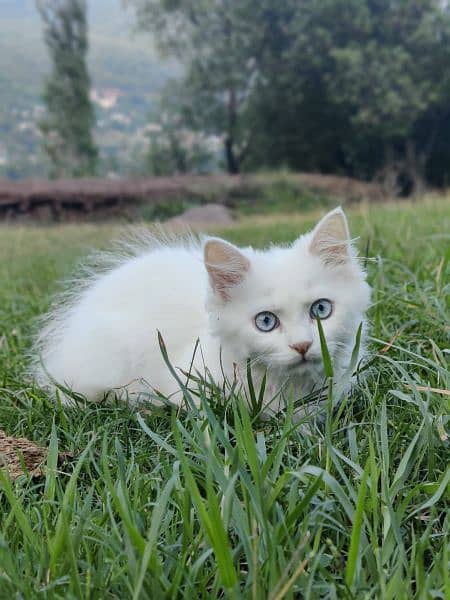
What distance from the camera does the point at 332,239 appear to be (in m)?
1.56

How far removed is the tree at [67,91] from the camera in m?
16.8

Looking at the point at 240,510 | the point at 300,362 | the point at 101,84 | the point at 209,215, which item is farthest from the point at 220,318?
the point at 101,84

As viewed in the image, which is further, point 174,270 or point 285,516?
point 174,270

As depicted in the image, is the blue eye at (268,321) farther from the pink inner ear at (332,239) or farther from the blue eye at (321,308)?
the pink inner ear at (332,239)

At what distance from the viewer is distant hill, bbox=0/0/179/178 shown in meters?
17.5

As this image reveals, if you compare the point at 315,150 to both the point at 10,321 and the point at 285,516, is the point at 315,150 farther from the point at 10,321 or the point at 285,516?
the point at 285,516

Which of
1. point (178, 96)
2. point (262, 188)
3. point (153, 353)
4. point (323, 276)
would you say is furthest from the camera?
point (178, 96)

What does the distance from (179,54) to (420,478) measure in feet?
56.1

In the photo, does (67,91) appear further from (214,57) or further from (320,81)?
(320,81)

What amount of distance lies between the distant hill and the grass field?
53.4 feet

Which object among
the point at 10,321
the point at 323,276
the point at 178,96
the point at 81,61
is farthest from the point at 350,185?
the point at 323,276

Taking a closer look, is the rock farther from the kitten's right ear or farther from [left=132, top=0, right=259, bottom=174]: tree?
[left=132, top=0, right=259, bottom=174]: tree

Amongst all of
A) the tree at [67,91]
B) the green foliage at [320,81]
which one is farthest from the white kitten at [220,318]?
the tree at [67,91]

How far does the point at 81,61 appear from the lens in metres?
17.2
